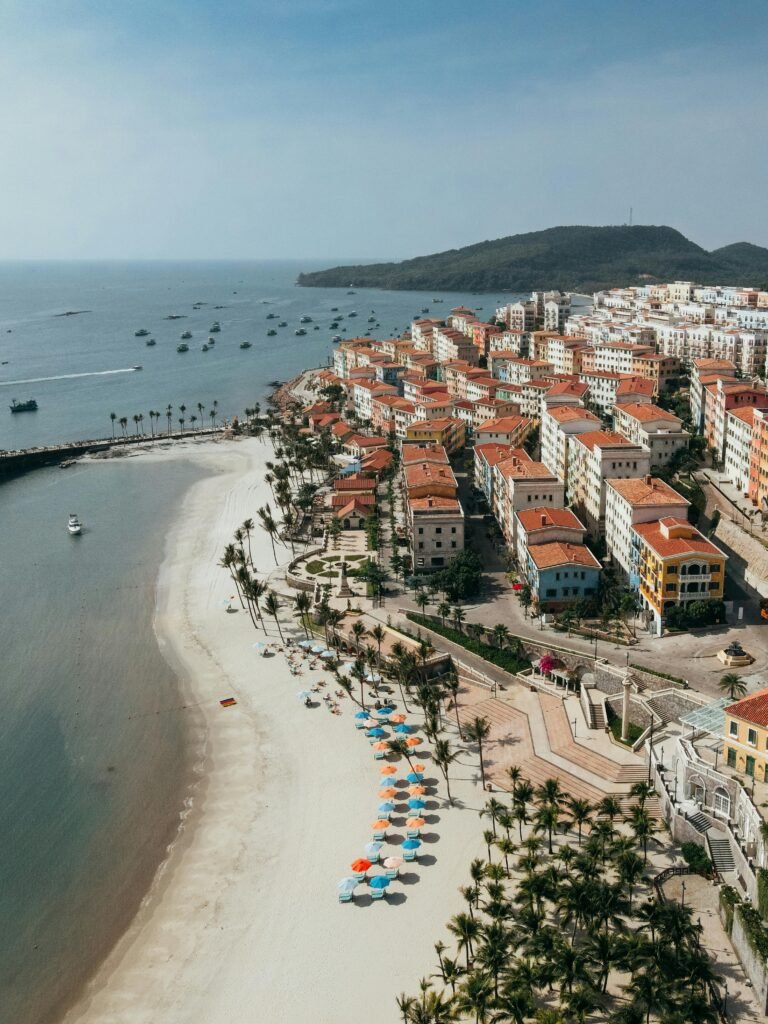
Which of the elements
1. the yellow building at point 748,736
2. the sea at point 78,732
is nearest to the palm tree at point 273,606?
the sea at point 78,732

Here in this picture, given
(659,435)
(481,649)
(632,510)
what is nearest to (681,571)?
(632,510)

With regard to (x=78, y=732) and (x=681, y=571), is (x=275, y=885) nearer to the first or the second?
(x=78, y=732)

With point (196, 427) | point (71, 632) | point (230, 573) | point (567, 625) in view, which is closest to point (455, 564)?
point (567, 625)

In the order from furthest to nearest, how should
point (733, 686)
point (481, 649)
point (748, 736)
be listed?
point (481, 649), point (733, 686), point (748, 736)

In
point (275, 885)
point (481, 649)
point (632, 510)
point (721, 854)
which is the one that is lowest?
point (275, 885)

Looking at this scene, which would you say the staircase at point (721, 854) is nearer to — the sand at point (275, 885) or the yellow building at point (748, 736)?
the yellow building at point (748, 736)

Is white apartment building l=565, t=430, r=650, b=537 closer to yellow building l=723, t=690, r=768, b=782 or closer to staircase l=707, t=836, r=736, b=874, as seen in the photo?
yellow building l=723, t=690, r=768, b=782
